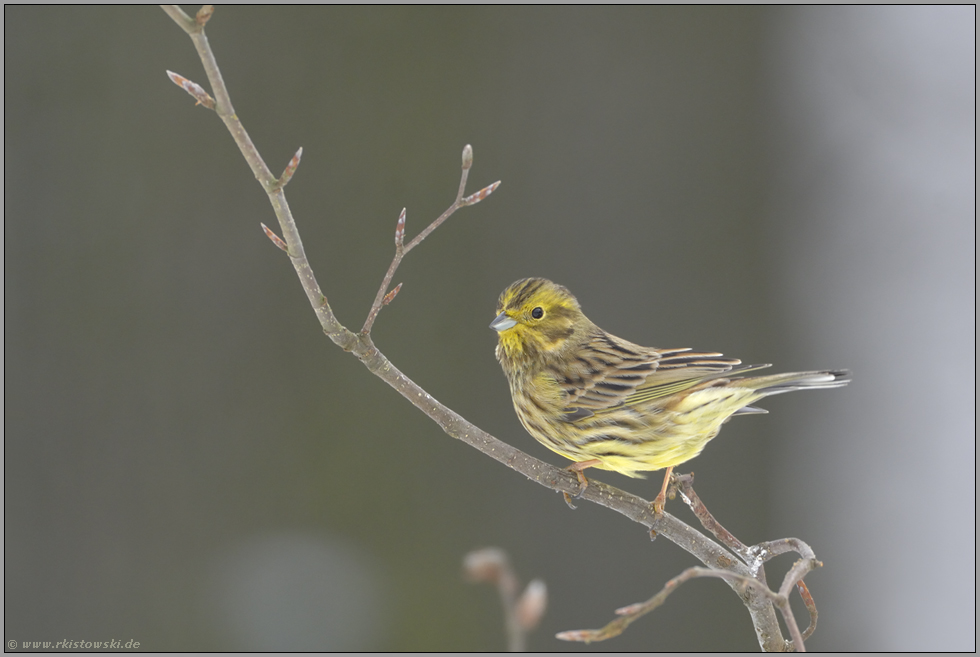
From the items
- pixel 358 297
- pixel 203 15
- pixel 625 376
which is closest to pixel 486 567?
pixel 203 15

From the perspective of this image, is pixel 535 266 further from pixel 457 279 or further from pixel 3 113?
pixel 3 113

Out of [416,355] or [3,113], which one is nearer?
[3,113]

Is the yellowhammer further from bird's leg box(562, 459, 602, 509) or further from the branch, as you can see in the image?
the branch

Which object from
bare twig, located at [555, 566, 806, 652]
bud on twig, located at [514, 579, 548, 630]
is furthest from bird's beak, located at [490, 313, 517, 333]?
bare twig, located at [555, 566, 806, 652]

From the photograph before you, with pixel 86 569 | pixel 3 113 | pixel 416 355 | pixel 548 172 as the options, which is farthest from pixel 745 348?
pixel 3 113

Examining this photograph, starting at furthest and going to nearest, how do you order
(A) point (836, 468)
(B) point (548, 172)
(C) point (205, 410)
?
1. (A) point (836, 468)
2. (B) point (548, 172)
3. (C) point (205, 410)

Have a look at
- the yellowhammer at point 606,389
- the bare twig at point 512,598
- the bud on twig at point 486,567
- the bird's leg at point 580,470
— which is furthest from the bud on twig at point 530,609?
the yellowhammer at point 606,389

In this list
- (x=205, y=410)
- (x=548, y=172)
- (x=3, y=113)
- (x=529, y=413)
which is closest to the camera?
(x=529, y=413)
